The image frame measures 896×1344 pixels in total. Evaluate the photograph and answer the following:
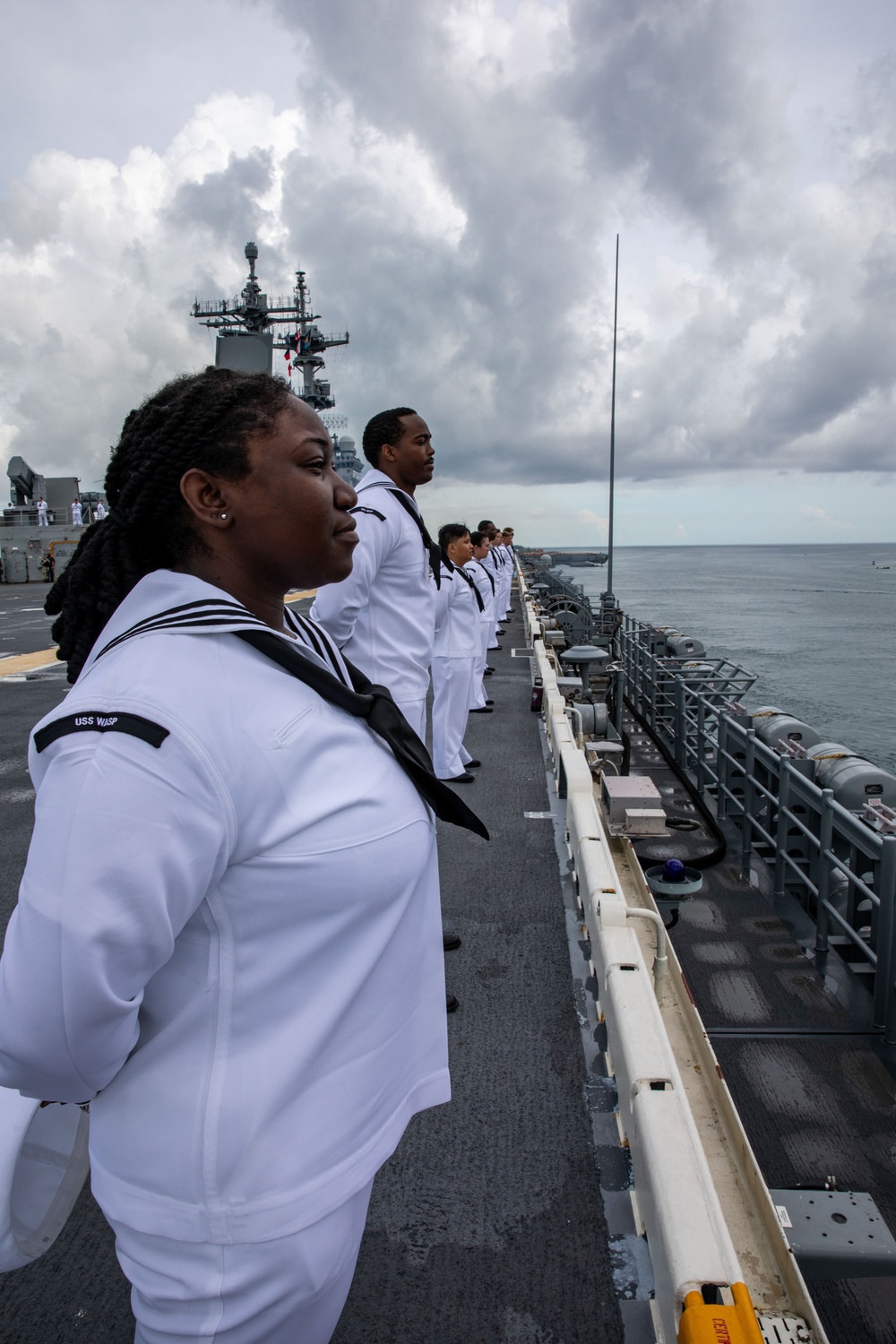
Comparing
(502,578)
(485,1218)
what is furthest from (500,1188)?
(502,578)

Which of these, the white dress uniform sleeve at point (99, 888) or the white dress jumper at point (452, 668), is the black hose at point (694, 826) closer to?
the white dress jumper at point (452, 668)

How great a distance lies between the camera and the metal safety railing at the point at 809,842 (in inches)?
168

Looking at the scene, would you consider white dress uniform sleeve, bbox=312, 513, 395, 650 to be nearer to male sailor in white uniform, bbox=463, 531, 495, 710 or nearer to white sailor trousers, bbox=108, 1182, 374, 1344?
white sailor trousers, bbox=108, 1182, 374, 1344

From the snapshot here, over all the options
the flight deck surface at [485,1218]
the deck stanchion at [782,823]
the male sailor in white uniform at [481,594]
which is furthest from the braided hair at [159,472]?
the male sailor in white uniform at [481,594]

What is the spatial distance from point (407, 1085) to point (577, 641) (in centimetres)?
1495

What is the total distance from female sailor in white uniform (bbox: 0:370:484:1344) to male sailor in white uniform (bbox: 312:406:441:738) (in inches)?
88.5

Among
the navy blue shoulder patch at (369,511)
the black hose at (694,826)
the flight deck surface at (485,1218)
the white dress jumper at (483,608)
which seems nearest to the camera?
the flight deck surface at (485,1218)

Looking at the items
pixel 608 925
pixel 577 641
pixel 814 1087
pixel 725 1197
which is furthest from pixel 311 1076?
pixel 577 641

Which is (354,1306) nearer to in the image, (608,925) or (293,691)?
(608,925)

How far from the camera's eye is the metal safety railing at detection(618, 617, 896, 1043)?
4270 millimetres

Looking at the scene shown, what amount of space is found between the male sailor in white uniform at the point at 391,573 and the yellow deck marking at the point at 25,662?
7653 millimetres

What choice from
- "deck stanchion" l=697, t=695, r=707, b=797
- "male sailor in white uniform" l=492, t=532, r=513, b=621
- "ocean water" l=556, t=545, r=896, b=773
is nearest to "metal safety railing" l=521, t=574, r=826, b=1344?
"deck stanchion" l=697, t=695, r=707, b=797

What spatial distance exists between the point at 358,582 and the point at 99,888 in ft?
8.75

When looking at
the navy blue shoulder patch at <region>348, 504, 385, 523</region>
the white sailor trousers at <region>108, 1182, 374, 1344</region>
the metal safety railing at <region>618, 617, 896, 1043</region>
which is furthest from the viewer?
the metal safety railing at <region>618, 617, 896, 1043</region>
